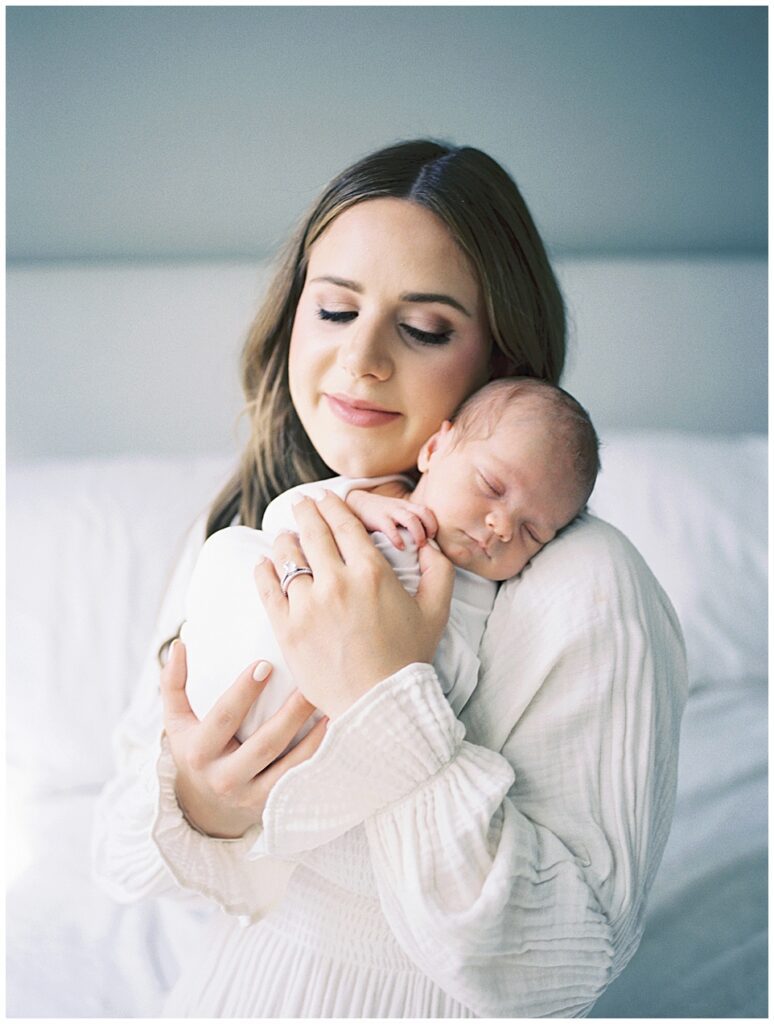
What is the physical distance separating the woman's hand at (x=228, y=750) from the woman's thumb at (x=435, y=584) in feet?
0.41

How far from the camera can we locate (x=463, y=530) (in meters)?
0.79

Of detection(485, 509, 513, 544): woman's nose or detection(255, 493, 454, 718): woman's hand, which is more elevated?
detection(485, 509, 513, 544): woman's nose

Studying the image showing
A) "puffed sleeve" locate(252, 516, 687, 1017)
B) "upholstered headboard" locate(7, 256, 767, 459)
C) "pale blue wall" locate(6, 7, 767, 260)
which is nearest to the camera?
"puffed sleeve" locate(252, 516, 687, 1017)

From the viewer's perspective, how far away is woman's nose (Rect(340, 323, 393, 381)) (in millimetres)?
804

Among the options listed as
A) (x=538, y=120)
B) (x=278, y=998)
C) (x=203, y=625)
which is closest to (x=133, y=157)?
Answer: (x=538, y=120)

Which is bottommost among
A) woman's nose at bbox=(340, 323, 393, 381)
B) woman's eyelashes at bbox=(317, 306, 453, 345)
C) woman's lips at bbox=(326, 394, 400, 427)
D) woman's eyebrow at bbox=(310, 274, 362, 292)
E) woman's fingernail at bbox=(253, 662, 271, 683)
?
woman's fingernail at bbox=(253, 662, 271, 683)

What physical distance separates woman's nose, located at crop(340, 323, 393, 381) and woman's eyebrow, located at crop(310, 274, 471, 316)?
0.03 meters

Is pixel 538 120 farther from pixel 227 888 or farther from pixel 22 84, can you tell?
pixel 227 888

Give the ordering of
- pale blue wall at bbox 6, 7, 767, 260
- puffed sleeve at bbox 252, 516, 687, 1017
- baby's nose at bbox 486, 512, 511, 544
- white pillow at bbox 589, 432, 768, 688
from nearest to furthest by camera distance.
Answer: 1. puffed sleeve at bbox 252, 516, 687, 1017
2. baby's nose at bbox 486, 512, 511, 544
3. pale blue wall at bbox 6, 7, 767, 260
4. white pillow at bbox 589, 432, 768, 688

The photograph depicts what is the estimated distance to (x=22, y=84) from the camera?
146cm

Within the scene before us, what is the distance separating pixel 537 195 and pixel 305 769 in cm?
128

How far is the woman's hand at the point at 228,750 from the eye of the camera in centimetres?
74

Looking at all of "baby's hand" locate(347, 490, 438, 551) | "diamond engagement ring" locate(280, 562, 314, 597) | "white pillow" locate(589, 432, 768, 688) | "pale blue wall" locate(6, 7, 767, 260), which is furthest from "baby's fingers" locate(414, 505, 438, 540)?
"white pillow" locate(589, 432, 768, 688)

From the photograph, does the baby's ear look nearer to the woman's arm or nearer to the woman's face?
the woman's face
